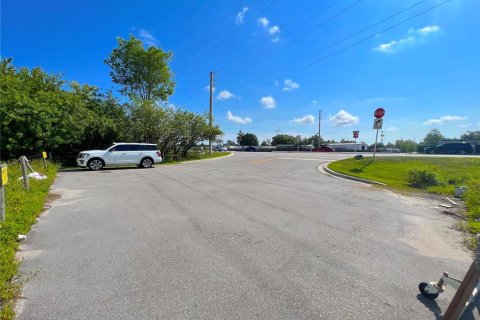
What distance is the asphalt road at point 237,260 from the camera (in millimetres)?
2844

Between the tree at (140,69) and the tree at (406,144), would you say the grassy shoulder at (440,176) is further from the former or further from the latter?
the tree at (406,144)

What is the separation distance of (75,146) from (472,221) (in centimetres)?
2459

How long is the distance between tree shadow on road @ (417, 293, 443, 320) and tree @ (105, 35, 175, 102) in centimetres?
3295

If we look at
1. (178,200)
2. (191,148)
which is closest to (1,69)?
(191,148)

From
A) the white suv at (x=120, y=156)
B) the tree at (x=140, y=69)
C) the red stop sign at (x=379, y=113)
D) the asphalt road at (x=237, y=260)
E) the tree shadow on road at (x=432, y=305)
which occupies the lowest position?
the tree shadow on road at (x=432, y=305)

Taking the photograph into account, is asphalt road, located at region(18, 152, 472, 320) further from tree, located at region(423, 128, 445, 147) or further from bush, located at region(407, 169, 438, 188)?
tree, located at region(423, 128, 445, 147)

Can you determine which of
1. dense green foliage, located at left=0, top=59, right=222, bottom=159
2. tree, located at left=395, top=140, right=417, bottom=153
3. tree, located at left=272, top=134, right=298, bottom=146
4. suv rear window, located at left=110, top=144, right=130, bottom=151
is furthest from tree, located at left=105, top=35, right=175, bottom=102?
tree, located at left=395, top=140, right=417, bottom=153

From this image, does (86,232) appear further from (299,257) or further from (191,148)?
(191,148)

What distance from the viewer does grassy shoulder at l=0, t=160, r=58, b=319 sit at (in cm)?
294

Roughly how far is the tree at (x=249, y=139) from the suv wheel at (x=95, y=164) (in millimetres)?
98500

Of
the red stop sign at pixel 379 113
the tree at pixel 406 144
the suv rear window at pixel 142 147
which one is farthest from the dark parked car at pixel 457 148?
the tree at pixel 406 144

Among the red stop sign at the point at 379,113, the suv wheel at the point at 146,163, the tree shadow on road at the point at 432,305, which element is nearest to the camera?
the tree shadow on road at the point at 432,305

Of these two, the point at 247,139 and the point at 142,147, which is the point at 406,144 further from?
the point at 142,147

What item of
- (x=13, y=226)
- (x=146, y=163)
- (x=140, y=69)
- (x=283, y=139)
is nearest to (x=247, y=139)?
(x=283, y=139)
